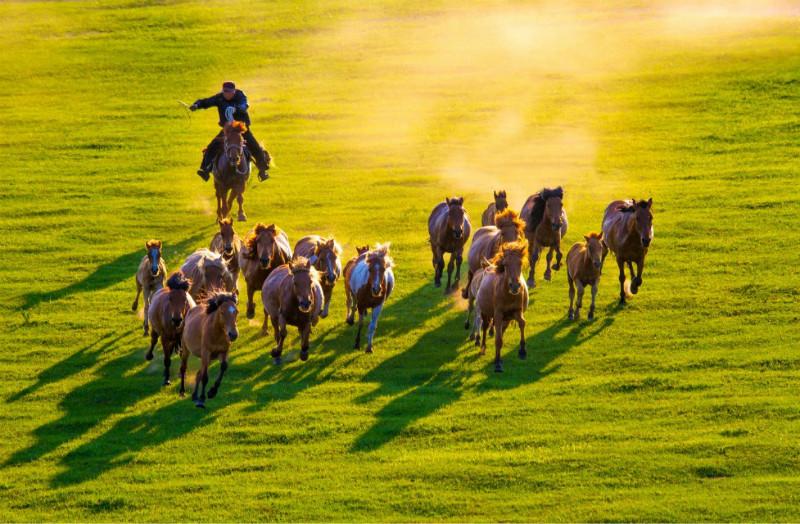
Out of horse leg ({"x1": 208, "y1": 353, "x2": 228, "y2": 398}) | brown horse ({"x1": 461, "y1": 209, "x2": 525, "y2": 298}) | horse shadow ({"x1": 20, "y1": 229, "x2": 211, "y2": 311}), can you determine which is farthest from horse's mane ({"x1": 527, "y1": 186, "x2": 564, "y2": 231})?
horse leg ({"x1": 208, "y1": 353, "x2": 228, "y2": 398})

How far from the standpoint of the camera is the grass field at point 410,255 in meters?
26.2

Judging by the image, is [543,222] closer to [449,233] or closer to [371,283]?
[449,233]

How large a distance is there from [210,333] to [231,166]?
14.4m

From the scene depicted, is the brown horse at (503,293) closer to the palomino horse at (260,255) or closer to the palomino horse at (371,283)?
the palomino horse at (371,283)

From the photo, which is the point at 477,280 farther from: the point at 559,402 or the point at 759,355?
the point at 759,355

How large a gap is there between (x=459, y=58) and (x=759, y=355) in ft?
129

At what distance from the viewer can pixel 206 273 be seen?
3173 centimetres

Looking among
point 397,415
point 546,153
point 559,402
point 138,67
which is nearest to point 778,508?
point 559,402

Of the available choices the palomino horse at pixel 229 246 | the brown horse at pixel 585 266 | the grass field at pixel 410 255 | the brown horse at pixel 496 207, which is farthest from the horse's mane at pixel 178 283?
the brown horse at pixel 496 207

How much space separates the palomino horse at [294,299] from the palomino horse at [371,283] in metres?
1.18

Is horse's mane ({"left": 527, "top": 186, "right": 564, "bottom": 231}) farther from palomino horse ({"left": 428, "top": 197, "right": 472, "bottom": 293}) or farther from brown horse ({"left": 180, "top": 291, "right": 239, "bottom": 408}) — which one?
brown horse ({"left": 180, "top": 291, "right": 239, "bottom": 408})

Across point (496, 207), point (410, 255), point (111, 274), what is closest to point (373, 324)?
point (496, 207)

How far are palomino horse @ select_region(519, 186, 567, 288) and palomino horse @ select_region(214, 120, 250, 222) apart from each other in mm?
9179

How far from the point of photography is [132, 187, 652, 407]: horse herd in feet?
94.5
